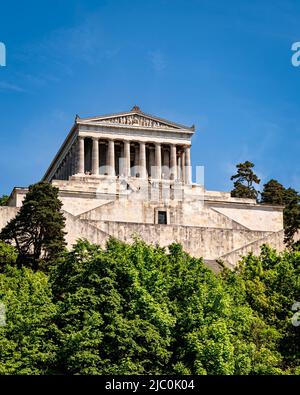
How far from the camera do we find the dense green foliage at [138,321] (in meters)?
33.2

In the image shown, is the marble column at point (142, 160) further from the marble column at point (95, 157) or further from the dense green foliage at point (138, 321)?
the dense green foliage at point (138, 321)

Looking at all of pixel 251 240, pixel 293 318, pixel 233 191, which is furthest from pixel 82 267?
pixel 233 191

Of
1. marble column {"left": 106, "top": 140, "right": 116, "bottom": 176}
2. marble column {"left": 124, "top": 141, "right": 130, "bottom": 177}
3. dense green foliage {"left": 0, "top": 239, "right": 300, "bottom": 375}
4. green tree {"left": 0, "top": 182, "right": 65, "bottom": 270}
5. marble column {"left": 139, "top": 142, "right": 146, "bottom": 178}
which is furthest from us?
marble column {"left": 124, "top": 141, "right": 130, "bottom": 177}

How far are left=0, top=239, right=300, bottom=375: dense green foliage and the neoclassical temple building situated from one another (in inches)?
526

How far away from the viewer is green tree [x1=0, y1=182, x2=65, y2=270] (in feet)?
172

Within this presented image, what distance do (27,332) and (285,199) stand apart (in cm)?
5494

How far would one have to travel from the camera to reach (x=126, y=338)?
33719 millimetres

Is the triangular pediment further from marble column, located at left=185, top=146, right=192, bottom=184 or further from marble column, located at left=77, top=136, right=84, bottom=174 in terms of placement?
marble column, located at left=185, top=146, right=192, bottom=184

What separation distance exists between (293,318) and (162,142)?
5355 cm

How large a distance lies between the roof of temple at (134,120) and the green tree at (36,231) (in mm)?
37010

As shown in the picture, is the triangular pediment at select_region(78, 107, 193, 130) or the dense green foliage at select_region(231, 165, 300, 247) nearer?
the dense green foliage at select_region(231, 165, 300, 247)

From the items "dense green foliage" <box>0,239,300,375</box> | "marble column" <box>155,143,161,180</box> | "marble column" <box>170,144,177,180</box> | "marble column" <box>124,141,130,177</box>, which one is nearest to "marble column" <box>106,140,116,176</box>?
"marble column" <box>124,141,130,177</box>

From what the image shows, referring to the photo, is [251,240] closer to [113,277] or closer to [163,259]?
[163,259]

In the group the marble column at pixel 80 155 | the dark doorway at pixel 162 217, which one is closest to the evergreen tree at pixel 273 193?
the marble column at pixel 80 155
